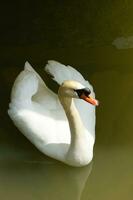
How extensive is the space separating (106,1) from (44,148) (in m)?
1.87

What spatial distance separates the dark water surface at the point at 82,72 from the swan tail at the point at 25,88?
258 millimetres

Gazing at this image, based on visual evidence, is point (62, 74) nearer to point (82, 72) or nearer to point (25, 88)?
point (25, 88)

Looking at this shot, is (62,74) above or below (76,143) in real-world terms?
above

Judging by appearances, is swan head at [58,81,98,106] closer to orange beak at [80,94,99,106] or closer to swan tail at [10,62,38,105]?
orange beak at [80,94,99,106]

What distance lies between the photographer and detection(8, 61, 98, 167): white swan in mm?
3183

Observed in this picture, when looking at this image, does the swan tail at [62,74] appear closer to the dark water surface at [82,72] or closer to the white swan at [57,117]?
the white swan at [57,117]

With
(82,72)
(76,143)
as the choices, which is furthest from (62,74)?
(76,143)

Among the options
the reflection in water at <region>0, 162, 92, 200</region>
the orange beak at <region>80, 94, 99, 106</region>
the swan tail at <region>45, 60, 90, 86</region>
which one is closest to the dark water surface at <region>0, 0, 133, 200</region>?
the reflection in water at <region>0, 162, 92, 200</region>

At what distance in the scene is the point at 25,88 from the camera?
11.6 ft

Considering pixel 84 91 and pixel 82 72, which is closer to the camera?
pixel 84 91

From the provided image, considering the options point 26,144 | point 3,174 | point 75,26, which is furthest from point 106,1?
point 3,174

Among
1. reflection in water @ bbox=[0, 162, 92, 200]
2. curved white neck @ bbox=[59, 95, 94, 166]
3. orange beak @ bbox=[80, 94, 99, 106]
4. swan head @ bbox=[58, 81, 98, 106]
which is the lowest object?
reflection in water @ bbox=[0, 162, 92, 200]

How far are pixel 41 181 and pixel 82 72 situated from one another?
116 cm

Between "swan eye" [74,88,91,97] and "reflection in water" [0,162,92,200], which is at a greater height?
"swan eye" [74,88,91,97]
